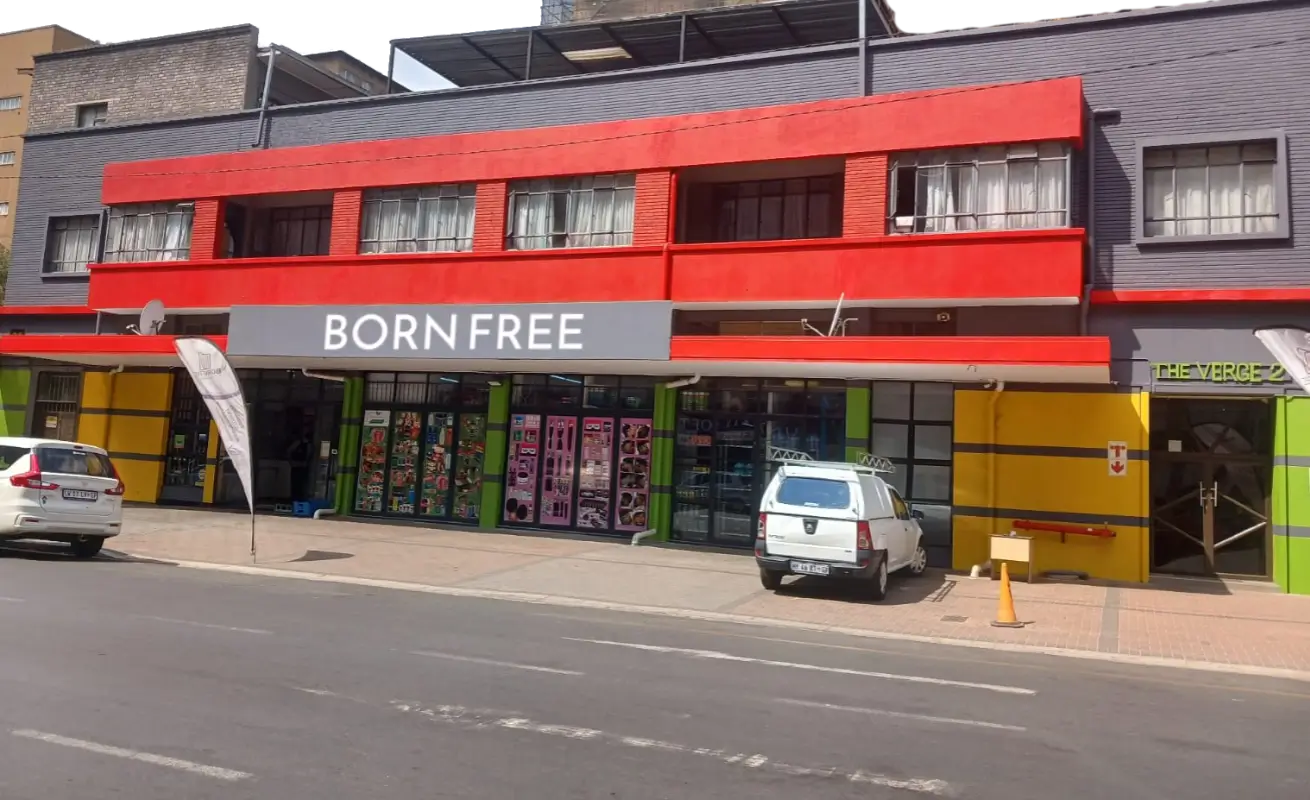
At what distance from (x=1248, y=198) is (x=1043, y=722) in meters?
12.2

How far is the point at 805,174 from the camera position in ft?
60.5

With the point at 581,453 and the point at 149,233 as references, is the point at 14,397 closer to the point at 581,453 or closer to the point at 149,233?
the point at 149,233

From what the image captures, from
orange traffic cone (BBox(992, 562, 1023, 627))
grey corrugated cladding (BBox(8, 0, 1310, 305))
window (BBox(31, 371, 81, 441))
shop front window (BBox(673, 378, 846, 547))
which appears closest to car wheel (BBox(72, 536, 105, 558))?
shop front window (BBox(673, 378, 846, 547))

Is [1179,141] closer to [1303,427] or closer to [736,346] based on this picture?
[1303,427]

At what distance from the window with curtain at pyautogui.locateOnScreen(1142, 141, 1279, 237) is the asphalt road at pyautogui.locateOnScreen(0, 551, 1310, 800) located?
9.13 meters

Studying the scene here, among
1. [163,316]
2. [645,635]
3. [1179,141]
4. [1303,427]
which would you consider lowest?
[645,635]

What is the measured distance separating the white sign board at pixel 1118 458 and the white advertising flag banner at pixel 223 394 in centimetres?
1404

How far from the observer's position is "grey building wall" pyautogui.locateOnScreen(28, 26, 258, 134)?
25.6 metres

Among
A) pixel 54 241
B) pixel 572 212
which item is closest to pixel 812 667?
pixel 572 212

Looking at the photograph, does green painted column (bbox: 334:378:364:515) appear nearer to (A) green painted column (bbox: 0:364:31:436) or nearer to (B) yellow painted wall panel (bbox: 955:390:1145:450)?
(A) green painted column (bbox: 0:364:31:436)

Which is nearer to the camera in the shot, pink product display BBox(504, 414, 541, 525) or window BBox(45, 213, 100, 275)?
pink product display BBox(504, 414, 541, 525)

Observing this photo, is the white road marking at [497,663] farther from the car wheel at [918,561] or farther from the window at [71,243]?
the window at [71,243]

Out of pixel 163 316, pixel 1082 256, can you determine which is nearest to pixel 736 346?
pixel 1082 256

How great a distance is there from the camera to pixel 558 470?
20.0 m
